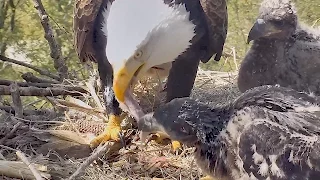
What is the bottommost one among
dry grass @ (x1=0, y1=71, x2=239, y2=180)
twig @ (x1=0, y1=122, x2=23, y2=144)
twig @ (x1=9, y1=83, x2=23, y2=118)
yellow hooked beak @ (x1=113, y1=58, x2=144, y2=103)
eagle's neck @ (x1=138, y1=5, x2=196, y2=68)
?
dry grass @ (x1=0, y1=71, x2=239, y2=180)

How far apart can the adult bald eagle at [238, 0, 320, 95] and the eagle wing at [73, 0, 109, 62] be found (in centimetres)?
92

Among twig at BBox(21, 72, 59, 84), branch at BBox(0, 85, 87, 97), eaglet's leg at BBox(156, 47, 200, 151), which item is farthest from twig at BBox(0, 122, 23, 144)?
twig at BBox(21, 72, 59, 84)

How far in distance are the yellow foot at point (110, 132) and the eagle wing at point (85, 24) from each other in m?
0.41

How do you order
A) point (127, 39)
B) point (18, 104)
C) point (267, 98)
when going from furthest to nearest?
1. point (18, 104)
2. point (127, 39)
3. point (267, 98)

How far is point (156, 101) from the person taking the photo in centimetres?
401

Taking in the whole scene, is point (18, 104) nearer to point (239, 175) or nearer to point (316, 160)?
point (239, 175)

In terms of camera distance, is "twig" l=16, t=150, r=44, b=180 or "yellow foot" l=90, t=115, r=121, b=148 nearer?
"twig" l=16, t=150, r=44, b=180

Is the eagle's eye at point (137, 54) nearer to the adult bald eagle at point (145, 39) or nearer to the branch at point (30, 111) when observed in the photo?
the adult bald eagle at point (145, 39)

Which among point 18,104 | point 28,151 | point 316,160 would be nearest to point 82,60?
Result: point 18,104

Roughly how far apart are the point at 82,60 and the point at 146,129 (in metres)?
1.24

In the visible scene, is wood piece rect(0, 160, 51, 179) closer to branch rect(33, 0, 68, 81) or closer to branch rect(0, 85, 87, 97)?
branch rect(0, 85, 87, 97)

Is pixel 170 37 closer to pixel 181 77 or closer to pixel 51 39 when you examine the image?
pixel 181 77

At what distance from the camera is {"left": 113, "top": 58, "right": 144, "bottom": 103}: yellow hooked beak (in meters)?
3.10

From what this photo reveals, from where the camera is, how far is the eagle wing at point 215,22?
3.47m
